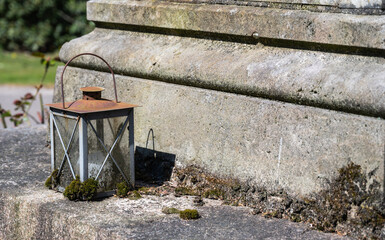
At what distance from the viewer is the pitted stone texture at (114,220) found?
2131mm

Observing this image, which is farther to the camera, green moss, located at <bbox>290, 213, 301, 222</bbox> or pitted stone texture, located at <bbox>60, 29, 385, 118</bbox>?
green moss, located at <bbox>290, 213, 301, 222</bbox>

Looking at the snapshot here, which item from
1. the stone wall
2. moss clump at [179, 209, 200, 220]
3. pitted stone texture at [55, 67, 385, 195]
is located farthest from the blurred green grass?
moss clump at [179, 209, 200, 220]

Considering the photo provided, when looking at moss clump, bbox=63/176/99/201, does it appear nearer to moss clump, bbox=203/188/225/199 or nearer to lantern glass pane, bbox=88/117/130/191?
lantern glass pane, bbox=88/117/130/191

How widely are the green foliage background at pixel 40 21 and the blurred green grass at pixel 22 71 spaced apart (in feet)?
1.20

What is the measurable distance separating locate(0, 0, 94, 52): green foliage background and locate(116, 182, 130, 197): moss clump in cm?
879

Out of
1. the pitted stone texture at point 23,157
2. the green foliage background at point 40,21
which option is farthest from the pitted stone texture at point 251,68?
the green foliage background at point 40,21

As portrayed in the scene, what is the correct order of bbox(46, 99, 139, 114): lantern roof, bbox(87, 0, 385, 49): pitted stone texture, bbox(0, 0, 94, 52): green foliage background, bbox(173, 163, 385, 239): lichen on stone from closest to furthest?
bbox(173, 163, 385, 239): lichen on stone
bbox(87, 0, 385, 49): pitted stone texture
bbox(46, 99, 139, 114): lantern roof
bbox(0, 0, 94, 52): green foliage background

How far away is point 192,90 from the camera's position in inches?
105

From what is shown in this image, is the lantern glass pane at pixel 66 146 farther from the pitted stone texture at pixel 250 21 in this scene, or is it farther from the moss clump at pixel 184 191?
the pitted stone texture at pixel 250 21

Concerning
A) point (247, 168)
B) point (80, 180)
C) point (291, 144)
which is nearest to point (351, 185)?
point (291, 144)

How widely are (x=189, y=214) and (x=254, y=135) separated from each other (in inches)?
17.8

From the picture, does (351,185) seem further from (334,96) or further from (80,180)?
(80,180)

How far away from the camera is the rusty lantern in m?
2.48

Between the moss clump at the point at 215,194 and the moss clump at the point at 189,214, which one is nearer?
the moss clump at the point at 189,214
